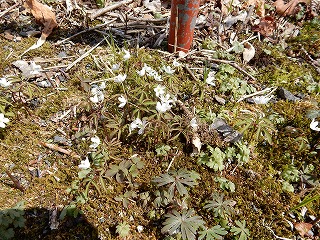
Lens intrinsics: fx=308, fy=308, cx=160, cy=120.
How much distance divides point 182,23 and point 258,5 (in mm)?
1601

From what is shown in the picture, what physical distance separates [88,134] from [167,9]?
86.8 inches

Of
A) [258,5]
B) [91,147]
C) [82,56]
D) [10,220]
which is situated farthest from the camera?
[258,5]

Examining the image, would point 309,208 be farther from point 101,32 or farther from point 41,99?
point 101,32

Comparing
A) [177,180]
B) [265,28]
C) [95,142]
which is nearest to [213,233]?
[177,180]

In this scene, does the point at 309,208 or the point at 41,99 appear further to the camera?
the point at 41,99

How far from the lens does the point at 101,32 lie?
3674mm

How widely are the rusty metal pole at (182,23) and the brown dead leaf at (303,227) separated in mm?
2088

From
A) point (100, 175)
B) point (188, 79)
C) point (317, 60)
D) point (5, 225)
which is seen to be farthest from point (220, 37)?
point (5, 225)

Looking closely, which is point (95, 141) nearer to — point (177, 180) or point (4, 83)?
point (177, 180)

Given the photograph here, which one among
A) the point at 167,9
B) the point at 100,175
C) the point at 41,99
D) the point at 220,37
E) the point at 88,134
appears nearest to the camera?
the point at 100,175

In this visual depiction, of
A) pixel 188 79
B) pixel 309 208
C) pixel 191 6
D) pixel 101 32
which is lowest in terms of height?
pixel 309 208

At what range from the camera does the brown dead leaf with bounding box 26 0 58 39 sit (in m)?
3.53

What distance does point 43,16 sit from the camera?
3561 mm

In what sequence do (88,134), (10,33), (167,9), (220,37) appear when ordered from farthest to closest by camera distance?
(167,9)
(220,37)
(10,33)
(88,134)
